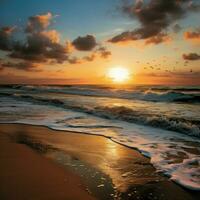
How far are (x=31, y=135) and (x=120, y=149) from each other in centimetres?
295

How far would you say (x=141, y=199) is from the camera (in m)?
3.58

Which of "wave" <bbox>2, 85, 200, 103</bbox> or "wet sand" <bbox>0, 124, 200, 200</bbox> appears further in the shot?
"wave" <bbox>2, 85, 200, 103</bbox>

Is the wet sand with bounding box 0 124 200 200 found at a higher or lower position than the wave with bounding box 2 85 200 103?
lower

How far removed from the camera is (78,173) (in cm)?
454

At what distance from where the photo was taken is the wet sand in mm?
3678

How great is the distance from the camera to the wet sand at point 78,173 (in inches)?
145

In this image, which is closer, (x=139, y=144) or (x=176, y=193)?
(x=176, y=193)

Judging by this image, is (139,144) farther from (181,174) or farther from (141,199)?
(141,199)

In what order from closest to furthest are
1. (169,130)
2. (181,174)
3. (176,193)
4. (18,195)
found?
(18,195)
(176,193)
(181,174)
(169,130)

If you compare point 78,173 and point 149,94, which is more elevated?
point 149,94

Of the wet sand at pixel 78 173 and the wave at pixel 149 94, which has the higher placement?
the wave at pixel 149 94

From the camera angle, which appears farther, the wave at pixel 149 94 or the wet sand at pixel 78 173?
the wave at pixel 149 94

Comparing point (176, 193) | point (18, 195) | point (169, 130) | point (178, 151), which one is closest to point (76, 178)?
point (18, 195)

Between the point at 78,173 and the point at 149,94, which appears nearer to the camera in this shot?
the point at 78,173
